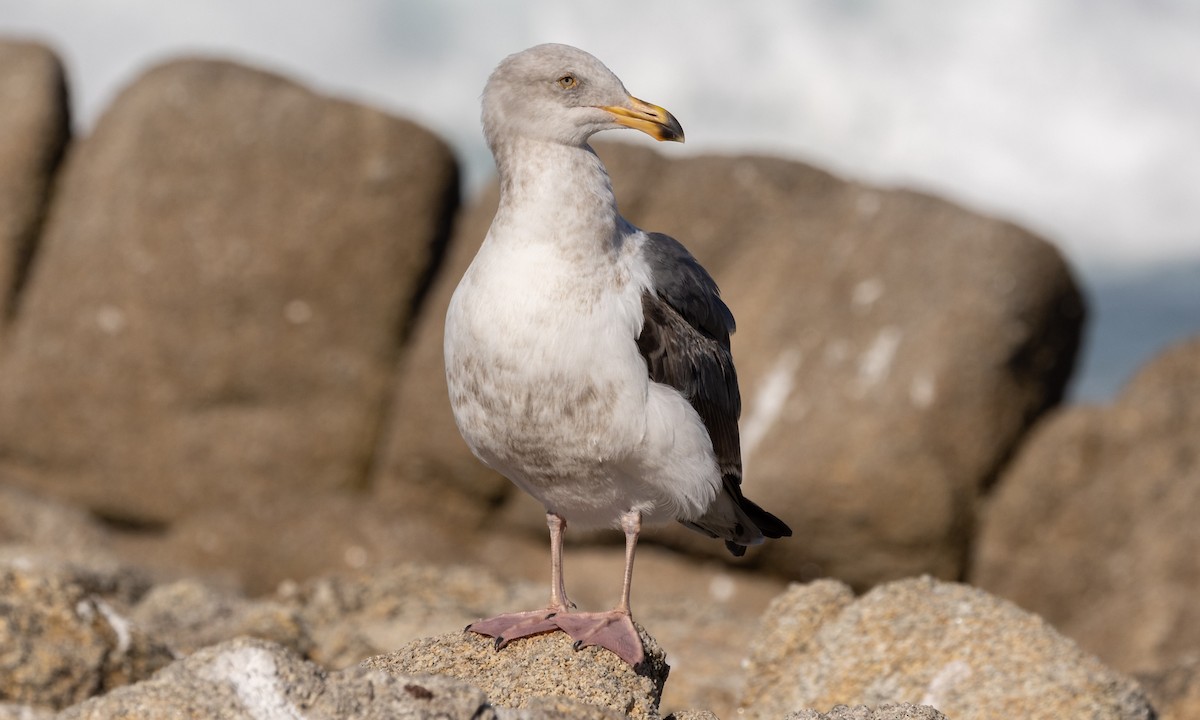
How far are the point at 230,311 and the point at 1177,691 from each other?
9928 millimetres

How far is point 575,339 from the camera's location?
4.88 meters

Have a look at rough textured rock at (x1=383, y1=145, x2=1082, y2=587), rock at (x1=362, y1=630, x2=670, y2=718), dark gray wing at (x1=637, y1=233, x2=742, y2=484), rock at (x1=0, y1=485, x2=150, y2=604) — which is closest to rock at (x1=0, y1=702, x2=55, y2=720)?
rock at (x1=362, y1=630, x2=670, y2=718)

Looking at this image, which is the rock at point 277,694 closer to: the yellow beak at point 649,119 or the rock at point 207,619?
the yellow beak at point 649,119

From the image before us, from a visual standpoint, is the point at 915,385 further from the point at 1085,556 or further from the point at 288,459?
the point at 288,459

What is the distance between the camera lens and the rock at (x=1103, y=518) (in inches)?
425

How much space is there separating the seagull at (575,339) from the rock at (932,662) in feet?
3.39

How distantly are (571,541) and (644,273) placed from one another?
25.3ft

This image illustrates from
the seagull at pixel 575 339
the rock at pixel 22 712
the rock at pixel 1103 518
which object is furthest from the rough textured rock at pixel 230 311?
the seagull at pixel 575 339

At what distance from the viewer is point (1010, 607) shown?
19.3 feet

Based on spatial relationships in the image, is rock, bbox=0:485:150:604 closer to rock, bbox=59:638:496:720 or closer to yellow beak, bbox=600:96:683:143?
yellow beak, bbox=600:96:683:143

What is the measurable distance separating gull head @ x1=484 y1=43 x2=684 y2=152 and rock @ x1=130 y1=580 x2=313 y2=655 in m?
2.70

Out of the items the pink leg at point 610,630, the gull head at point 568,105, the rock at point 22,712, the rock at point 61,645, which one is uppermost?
the gull head at point 568,105

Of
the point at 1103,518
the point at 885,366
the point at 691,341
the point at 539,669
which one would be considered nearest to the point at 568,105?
the point at 691,341

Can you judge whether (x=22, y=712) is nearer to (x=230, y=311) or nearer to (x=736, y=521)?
(x=736, y=521)
